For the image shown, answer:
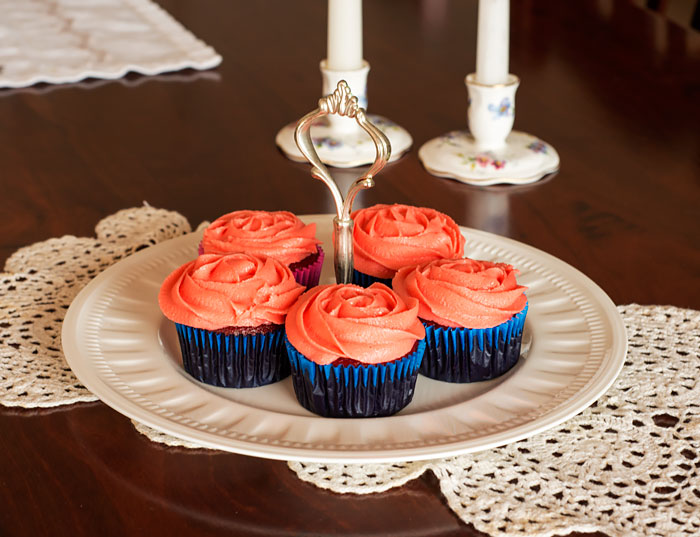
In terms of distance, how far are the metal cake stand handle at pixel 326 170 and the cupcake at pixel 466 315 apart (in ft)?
0.24

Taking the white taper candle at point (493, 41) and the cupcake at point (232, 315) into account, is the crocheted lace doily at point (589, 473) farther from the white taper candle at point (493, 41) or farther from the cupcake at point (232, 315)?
the white taper candle at point (493, 41)

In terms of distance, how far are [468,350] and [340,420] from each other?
0.52ft

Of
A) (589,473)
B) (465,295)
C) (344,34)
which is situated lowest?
(589,473)

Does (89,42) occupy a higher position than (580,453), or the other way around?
(89,42)

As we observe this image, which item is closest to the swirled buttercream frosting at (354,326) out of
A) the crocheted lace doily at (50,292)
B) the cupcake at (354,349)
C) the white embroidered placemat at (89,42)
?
the cupcake at (354,349)

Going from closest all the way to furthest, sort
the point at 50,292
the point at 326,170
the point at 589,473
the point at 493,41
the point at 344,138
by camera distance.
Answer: the point at 589,473 → the point at 326,170 → the point at 50,292 → the point at 493,41 → the point at 344,138

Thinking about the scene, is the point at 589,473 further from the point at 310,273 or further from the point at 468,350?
the point at 310,273

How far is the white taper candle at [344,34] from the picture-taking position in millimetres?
1483

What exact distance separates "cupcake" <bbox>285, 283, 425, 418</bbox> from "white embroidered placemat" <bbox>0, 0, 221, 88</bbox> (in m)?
1.13

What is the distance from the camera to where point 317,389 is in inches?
33.0

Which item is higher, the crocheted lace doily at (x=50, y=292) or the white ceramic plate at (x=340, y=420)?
the white ceramic plate at (x=340, y=420)

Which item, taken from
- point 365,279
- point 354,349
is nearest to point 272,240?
point 365,279

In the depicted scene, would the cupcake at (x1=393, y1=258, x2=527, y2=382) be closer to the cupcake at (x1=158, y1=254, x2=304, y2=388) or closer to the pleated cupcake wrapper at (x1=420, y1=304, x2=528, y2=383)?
the pleated cupcake wrapper at (x1=420, y1=304, x2=528, y2=383)

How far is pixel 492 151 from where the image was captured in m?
1.44
